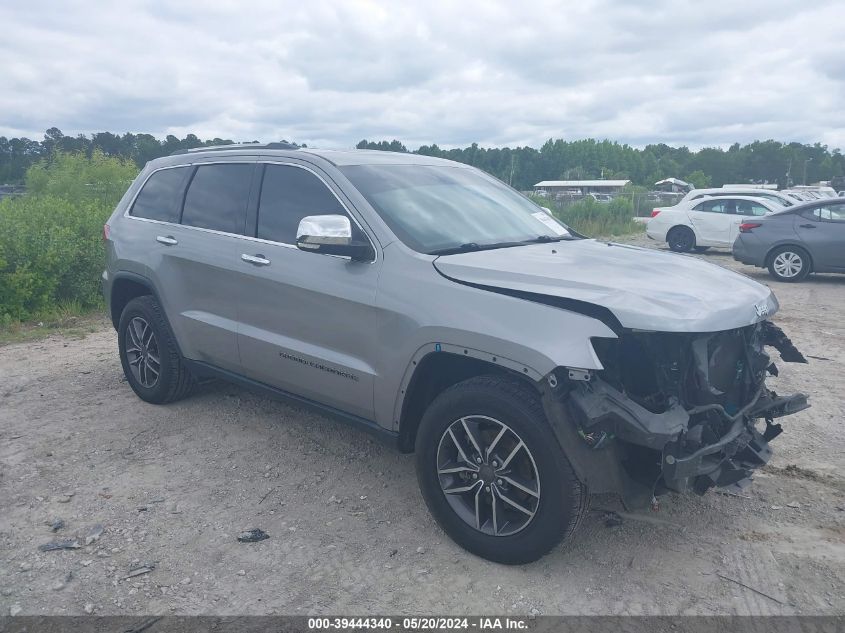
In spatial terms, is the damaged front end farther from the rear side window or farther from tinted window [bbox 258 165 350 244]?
the rear side window

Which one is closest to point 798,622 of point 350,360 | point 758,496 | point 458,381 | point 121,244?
point 758,496

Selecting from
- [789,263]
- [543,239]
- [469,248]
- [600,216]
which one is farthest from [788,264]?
[600,216]

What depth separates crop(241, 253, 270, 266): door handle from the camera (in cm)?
438

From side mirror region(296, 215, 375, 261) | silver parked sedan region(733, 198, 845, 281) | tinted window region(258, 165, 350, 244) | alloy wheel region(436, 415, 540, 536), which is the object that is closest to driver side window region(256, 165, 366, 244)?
tinted window region(258, 165, 350, 244)

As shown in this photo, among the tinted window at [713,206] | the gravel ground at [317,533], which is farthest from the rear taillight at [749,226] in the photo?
the gravel ground at [317,533]

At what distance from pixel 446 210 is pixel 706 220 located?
1459 centimetres

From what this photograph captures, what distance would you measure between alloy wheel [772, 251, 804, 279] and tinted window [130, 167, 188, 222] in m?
11.1

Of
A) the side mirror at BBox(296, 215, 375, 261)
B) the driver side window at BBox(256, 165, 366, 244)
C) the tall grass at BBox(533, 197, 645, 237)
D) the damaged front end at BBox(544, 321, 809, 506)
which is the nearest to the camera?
the damaged front end at BBox(544, 321, 809, 506)

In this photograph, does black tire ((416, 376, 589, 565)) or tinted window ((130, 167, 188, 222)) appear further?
tinted window ((130, 167, 188, 222))

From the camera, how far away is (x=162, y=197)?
5477 millimetres

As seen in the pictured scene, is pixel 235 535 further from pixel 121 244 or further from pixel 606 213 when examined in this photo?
pixel 606 213

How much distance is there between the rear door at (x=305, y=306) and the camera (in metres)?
3.88

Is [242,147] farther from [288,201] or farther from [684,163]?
[684,163]

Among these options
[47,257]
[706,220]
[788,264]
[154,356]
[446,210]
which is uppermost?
[446,210]
